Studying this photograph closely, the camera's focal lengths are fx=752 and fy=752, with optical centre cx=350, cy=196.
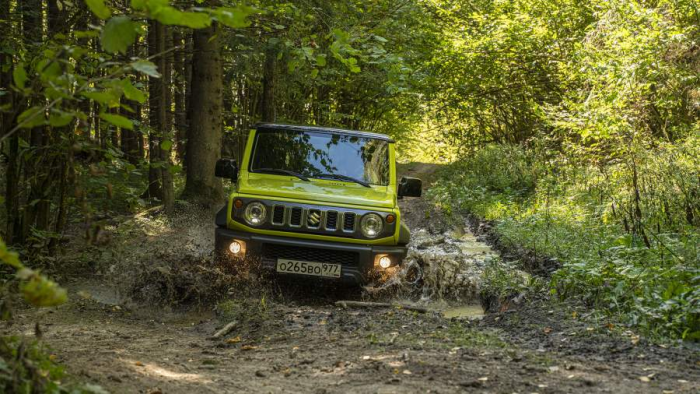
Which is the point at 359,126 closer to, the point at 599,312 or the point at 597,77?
the point at 597,77

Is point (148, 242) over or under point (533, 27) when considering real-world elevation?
under

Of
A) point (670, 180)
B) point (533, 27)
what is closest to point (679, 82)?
point (670, 180)

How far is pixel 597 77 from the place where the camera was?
14.5m

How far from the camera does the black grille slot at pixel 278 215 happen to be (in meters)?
7.79

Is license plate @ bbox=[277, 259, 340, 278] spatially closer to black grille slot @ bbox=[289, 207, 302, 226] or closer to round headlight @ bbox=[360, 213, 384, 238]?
black grille slot @ bbox=[289, 207, 302, 226]

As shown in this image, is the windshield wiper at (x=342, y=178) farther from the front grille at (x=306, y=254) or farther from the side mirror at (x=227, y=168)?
the front grille at (x=306, y=254)

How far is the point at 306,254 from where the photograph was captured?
7.75 metres

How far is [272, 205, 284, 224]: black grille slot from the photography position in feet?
25.6

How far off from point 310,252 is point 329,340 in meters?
1.92

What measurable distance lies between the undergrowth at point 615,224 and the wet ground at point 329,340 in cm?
41

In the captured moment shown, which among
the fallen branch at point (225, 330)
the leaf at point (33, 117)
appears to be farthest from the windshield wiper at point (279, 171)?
the leaf at point (33, 117)

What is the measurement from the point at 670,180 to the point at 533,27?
1117cm

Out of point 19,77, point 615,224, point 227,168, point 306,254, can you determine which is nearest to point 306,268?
point 306,254

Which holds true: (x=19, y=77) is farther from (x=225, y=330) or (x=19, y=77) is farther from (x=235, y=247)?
(x=235, y=247)
